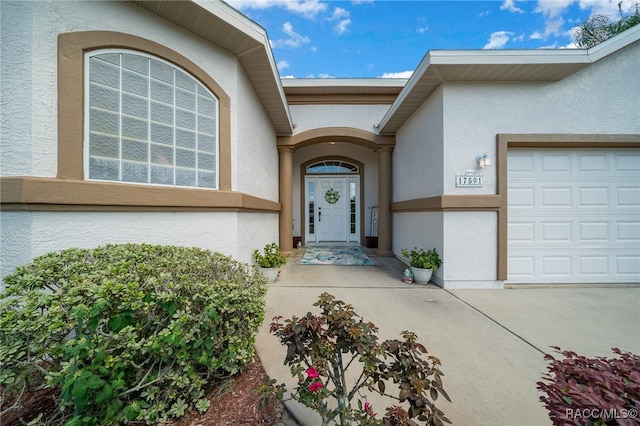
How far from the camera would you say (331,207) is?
8.77 meters

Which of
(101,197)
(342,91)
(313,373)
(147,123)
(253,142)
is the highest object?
(342,91)

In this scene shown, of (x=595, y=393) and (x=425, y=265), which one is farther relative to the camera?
(x=425, y=265)

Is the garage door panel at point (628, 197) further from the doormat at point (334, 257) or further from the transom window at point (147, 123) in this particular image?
the transom window at point (147, 123)

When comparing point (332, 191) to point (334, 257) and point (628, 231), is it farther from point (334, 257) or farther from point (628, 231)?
point (628, 231)

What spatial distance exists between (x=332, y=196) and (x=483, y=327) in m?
6.48

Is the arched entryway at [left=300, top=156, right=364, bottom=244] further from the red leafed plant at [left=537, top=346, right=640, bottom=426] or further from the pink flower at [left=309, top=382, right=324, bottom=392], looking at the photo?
the red leafed plant at [left=537, top=346, right=640, bottom=426]

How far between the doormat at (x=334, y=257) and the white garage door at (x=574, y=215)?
319 cm

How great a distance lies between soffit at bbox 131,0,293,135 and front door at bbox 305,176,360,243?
4.74 metres

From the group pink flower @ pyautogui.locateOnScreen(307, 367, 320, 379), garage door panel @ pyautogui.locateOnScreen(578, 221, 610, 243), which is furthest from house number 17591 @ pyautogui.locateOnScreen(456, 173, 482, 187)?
pink flower @ pyautogui.locateOnScreen(307, 367, 320, 379)

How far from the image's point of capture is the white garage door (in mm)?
4145

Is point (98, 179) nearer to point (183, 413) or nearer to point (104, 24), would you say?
point (104, 24)

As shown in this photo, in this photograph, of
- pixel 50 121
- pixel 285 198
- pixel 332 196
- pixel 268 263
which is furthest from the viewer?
pixel 332 196

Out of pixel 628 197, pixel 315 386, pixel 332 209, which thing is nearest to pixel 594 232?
pixel 628 197

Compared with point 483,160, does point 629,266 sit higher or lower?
lower
